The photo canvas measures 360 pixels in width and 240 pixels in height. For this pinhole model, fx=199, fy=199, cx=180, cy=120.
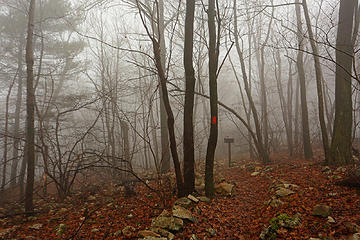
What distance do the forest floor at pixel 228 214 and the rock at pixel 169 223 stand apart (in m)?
0.10

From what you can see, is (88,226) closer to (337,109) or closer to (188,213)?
(188,213)

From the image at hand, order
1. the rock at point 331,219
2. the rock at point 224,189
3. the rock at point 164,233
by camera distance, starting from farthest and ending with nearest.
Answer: the rock at point 224,189 < the rock at point 164,233 < the rock at point 331,219

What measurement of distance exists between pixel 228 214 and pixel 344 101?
15.2ft

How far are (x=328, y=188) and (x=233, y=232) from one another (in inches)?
91.6

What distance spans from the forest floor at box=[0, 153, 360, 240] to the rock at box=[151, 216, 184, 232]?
0.34 ft

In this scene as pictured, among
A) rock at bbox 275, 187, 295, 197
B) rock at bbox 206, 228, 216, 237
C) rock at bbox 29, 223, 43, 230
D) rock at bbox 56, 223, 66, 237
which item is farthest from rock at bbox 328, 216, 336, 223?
rock at bbox 29, 223, 43, 230

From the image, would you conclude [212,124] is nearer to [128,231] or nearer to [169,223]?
[169,223]

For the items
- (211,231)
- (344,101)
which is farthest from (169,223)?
(344,101)

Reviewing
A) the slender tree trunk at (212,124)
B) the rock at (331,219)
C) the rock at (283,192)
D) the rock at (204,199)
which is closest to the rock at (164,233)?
Result: the rock at (204,199)

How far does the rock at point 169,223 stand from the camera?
3281mm

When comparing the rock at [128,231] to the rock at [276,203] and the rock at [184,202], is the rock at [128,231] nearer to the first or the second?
the rock at [184,202]

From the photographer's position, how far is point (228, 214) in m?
3.93

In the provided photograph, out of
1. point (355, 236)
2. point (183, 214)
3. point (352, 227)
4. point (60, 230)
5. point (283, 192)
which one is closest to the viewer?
point (355, 236)

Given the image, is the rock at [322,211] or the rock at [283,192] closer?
the rock at [322,211]
